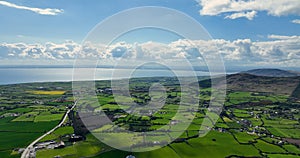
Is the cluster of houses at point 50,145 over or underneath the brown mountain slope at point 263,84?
underneath

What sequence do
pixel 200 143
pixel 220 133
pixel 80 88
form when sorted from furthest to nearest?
pixel 80 88, pixel 220 133, pixel 200 143

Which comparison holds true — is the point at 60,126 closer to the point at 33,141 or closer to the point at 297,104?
the point at 33,141

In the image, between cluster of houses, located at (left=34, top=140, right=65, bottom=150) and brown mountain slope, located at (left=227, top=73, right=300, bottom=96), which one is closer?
cluster of houses, located at (left=34, top=140, right=65, bottom=150)

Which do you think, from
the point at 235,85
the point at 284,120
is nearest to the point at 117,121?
the point at 284,120

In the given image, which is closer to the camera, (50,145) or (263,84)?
(50,145)

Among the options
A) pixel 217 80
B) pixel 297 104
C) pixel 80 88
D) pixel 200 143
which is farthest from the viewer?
pixel 217 80

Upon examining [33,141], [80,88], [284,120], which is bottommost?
[284,120]

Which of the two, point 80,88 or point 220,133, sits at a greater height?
point 80,88

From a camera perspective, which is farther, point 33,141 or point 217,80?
point 217,80

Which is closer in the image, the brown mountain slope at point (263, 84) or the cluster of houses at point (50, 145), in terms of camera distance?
the cluster of houses at point (50, 145)

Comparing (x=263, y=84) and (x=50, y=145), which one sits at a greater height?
(x=263, y=84)

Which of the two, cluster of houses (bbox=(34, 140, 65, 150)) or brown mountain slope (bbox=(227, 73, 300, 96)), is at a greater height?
brown mountain slope (bbox=(227, 73, 300, 96))
